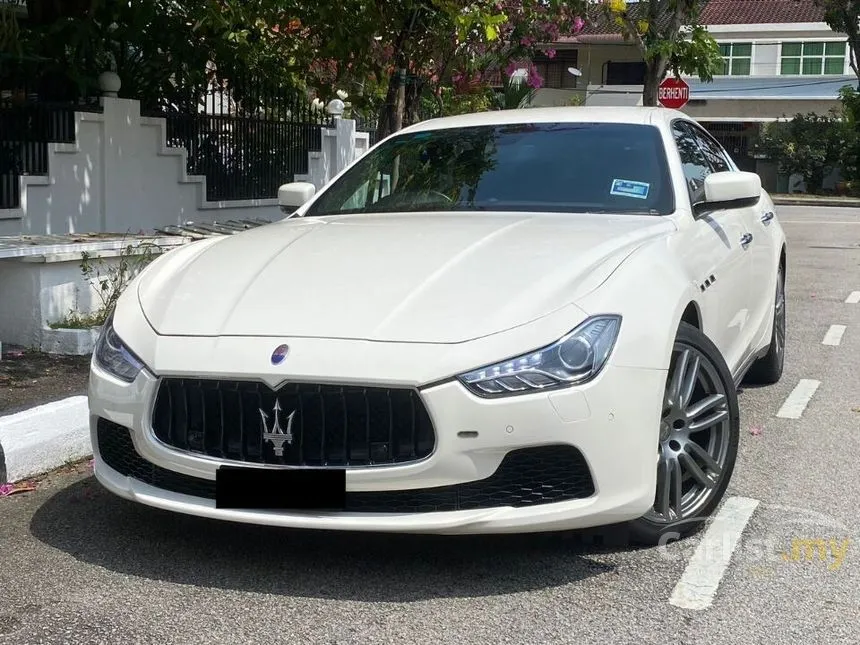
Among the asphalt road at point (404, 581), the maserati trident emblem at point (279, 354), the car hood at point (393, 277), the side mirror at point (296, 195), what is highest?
the side mirror at point (296, 195)

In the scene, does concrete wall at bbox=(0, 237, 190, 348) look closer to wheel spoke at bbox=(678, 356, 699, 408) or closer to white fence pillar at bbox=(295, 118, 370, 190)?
wheel spoke at bbox=(678, 356, 699, 408)

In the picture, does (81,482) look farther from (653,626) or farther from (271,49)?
(271,49)

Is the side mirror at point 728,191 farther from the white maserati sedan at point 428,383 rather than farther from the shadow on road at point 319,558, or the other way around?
the shadow on road at point 319,558

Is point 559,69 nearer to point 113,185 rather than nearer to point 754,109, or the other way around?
point 754,109

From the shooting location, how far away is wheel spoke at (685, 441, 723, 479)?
399 cm

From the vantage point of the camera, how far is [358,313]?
146 inches

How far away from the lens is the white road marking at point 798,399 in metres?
6.14

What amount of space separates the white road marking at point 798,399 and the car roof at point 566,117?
168 centimetres

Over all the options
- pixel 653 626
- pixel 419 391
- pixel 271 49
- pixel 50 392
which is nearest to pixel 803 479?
pixel 653 626

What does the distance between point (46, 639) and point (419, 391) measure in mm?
1278

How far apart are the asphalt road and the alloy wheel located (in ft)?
0.53

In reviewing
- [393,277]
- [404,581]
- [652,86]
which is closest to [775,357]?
[393,277]

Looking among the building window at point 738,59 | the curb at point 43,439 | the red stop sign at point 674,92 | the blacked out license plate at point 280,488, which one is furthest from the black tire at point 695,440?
the building window at point 738,59

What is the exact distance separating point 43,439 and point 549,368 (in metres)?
2.65
